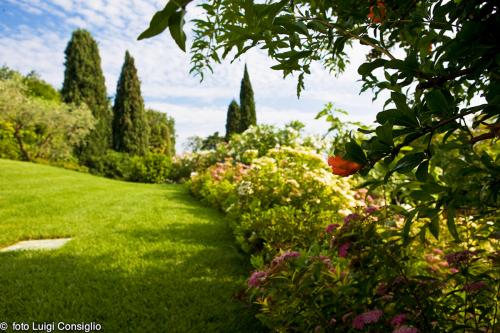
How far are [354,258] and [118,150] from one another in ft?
64.7

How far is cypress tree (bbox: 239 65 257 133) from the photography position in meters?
22.2

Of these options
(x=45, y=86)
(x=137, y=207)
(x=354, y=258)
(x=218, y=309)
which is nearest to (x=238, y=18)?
(x=354, y=258)

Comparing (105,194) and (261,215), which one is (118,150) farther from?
(261,215)

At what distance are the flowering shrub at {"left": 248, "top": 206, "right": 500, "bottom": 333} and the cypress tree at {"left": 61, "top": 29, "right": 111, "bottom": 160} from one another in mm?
19112

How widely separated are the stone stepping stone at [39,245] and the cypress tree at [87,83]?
15.2 meters

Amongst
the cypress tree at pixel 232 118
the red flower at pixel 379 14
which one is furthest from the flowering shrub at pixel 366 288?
the cypress tree at pixel 232 118

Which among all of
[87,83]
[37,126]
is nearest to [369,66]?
[37,126]

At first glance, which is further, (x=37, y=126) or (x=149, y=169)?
(x=37, y=126)

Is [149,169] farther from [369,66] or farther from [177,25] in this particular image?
[177,25]

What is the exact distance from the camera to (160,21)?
17.5 inches

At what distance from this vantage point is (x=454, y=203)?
95cm

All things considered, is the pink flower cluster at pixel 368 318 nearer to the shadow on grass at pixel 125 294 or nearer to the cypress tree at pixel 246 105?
the shadow on grass at pixel 125 294

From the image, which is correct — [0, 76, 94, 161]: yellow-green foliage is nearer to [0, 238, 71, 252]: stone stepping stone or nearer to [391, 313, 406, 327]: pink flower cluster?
[0, 238, 71, 252]: stone stepping stone

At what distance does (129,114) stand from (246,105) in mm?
6981
